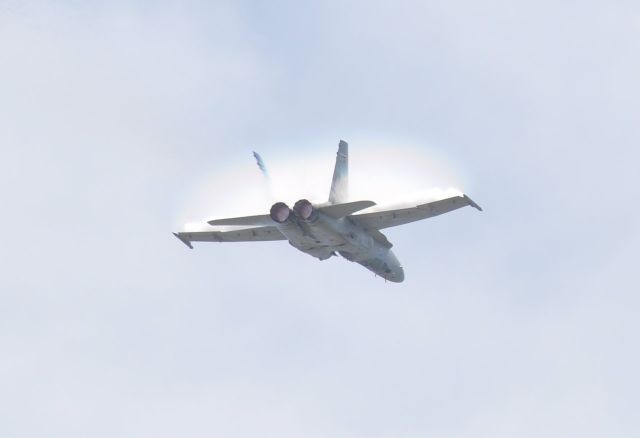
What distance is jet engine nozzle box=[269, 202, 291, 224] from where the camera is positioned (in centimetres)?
7650

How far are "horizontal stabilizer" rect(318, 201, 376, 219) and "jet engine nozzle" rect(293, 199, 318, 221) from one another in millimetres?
739

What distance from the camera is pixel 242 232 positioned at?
3354 inches

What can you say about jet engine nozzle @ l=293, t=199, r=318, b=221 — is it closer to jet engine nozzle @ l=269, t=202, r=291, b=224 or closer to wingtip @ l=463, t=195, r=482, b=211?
jet engine nozzle @ l=269, t=202, r=291, b=224

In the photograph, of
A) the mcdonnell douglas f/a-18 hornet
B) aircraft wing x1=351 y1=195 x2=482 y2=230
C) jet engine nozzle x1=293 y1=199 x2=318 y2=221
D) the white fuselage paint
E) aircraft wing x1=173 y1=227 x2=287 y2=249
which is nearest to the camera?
jet engine nozzle x1=293 y1=199 x2=318 y2=221

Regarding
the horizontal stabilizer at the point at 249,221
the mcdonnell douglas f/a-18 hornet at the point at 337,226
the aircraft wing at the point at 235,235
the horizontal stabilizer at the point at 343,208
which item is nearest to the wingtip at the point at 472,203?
the mcdonnell douglas f/a-18 hornet at the point at 337,226

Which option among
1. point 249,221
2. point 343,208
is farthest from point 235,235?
point 343,208

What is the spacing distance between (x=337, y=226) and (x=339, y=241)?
1.59 metres

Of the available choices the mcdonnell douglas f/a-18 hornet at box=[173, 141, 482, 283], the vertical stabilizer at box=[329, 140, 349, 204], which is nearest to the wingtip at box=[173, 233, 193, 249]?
the mcdonnell douglas f/a-18 hornet at box=[173, 141, 482, 283]

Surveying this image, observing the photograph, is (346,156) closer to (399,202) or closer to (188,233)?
(399,202)

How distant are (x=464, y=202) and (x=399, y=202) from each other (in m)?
3.77

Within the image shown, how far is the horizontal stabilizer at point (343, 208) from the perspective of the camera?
7547 centimetres

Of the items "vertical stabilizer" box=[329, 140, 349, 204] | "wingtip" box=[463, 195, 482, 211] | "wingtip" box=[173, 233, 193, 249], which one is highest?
"wingtip" box=[173, 233, 193, 249]

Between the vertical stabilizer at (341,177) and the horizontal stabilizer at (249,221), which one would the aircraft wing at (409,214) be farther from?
the horizontal stabilizer at (249,221)

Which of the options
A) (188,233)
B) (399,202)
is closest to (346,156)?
(399,202)
